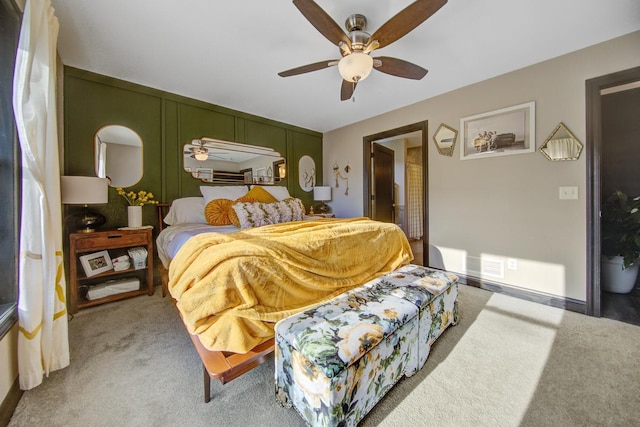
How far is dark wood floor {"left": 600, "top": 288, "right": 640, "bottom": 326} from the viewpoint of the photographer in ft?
6.71

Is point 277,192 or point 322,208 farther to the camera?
point 322,208

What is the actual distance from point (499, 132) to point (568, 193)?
0.89 m

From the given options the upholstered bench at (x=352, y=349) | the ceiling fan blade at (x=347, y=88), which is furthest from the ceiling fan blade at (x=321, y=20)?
the upholstered bench at (x=352, y=349)

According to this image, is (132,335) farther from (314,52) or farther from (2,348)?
(314,52)

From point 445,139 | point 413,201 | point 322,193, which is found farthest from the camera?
point 413,201

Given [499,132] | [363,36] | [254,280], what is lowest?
[254,280]

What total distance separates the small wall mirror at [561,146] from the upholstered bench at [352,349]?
196 centimetres

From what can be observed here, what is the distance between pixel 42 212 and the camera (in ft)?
4.38

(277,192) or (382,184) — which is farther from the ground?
(382,184)

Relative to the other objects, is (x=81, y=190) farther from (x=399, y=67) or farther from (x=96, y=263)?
(x=399, y=67)

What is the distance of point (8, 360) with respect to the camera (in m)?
1.20

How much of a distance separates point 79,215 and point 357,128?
155 inches

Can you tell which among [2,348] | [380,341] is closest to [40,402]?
[2,348]

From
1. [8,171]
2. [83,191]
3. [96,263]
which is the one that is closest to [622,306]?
[8,171]
